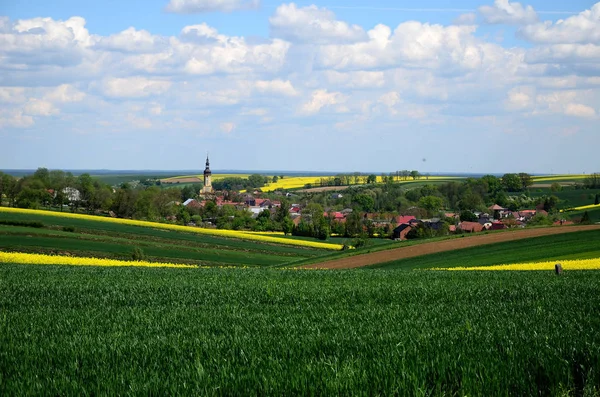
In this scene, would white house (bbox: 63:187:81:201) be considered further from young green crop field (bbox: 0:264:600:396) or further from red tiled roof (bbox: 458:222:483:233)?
young green crop field (bbox: 0:264:600:396)

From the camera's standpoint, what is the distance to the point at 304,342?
10.7 m

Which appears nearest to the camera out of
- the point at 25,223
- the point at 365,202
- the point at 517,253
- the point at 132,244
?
the point at 517,253

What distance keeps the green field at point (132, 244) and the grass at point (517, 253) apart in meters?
16.7

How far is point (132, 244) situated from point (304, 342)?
170 feet

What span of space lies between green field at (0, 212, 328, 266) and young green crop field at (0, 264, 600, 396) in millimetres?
35704

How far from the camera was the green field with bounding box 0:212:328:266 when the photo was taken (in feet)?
173

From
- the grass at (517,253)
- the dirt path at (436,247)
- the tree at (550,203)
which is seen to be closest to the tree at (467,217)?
the tree at (550,203)

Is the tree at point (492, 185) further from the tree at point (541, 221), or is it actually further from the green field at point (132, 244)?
the green field at point (132, 244)

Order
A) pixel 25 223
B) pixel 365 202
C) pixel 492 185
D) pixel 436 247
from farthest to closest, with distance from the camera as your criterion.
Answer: pixel 492 185
pixel 365 202
pixel 25 223
pixel 436 247

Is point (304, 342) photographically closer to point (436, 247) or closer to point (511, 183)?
point (436, 247)

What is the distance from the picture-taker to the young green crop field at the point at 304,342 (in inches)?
323

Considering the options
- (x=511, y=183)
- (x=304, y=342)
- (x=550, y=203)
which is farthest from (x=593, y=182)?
(x=304, y=342)

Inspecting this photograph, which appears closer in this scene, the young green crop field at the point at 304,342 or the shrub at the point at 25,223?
the young green crop field at the point at 304,342

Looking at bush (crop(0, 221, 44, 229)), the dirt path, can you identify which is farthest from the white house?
the dirt path
